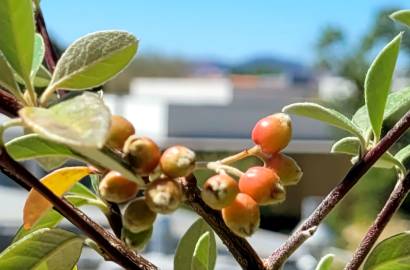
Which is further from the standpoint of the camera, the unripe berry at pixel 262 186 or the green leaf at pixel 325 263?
the green leaf at pixel 325 263

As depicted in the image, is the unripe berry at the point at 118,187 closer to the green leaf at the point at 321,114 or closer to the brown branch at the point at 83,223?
the brown branch at the point at 83,223

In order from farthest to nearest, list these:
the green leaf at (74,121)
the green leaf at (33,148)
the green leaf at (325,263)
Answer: the green leaf at (325,263), the green leaf at (33,148), the green leaf at (74,121)

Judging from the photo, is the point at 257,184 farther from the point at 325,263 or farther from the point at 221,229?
the point at 325,263

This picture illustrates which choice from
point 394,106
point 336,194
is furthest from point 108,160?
point 394,106

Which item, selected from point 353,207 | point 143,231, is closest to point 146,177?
point 143,231

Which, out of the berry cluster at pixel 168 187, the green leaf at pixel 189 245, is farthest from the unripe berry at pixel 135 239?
the green leaf at pixel 189 245

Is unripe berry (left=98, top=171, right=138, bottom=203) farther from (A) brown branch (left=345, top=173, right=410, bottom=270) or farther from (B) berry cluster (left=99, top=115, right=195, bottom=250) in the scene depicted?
(A) brown branch (left=345, top=173, right=410, bottom=270)
